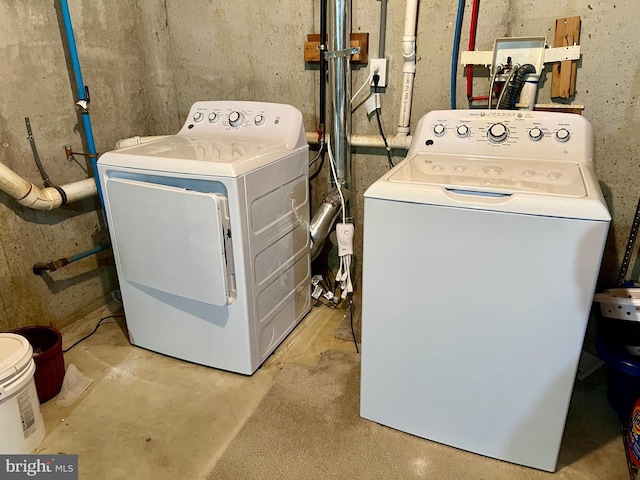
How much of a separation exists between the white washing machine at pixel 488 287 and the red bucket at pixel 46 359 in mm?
1152

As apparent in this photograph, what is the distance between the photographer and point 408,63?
6.38 ft

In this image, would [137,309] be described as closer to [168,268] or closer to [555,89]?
[168,268]

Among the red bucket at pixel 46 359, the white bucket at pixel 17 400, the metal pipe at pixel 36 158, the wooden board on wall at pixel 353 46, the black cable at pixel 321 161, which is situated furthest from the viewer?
the black cable at pixel 321 161

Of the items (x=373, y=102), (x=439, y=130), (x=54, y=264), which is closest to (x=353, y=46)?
(x=373, y=102)

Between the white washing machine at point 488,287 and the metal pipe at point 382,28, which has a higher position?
the metal pipe at point 382,28

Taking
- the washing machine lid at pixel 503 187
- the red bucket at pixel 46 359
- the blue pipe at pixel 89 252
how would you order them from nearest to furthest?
the washing machine lid at pixel 503 187, the red bucket at pixel 46 359, the blue pipe at pixel 89 252

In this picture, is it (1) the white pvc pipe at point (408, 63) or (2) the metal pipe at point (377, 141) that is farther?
(2) the metal pipe at point (377, 141)

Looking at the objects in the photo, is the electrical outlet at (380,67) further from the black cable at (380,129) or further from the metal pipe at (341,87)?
the metal pipe at (341,87)

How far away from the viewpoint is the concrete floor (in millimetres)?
1477

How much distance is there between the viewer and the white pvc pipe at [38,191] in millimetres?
1749

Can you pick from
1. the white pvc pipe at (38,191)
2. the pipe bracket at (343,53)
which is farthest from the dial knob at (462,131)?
the white pvc pipe at (38,191)

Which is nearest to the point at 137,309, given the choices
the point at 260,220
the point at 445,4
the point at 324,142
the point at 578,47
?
the point at 260,220

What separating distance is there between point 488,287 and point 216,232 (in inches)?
34.9

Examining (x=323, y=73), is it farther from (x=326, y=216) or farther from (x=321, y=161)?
(x=326, y=216)
